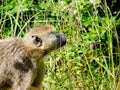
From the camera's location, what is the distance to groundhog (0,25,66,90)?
6918 mm

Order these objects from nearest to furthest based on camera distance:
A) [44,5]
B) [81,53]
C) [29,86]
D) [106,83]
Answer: [29,86] < [106,83] < [81,53] < [44,5]

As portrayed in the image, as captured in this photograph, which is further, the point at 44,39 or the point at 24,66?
the point at 44,39

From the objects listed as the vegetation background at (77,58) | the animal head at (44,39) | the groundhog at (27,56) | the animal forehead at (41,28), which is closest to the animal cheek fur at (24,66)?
the groundhog at (27,56)

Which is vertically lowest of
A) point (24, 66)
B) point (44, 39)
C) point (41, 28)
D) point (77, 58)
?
point (77, 58)

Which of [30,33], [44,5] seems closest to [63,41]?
[30,33]

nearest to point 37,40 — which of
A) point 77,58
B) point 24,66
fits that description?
point 24,66

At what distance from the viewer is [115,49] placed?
364 inches

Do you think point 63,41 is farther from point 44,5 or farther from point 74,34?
point 44,5

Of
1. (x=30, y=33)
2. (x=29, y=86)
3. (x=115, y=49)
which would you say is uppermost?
(x=30, y=33)

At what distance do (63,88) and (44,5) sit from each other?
5.89 ft

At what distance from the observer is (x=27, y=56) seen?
703 cm

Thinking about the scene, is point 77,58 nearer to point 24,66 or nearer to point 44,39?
point 44,39

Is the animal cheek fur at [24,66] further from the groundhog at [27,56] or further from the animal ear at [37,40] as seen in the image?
the animal ear at [37,40]

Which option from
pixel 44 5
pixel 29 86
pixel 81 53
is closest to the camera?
pixel 29 86
